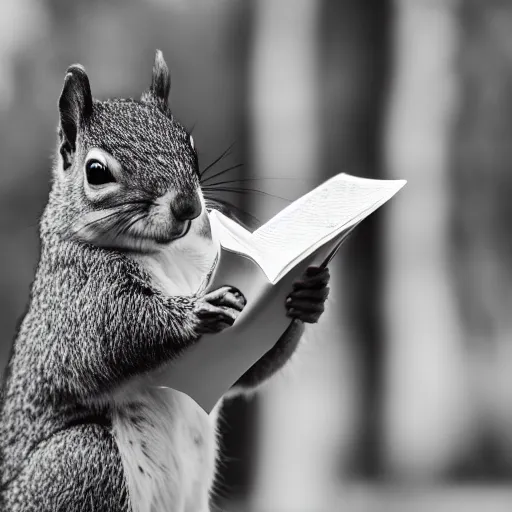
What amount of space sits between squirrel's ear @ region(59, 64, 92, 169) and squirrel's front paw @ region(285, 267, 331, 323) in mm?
258

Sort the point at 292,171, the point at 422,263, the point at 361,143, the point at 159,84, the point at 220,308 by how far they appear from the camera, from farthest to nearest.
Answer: the point at 422,263, the point at 361,143, the point at 292,171, the point at 159,84, the point at 220,308

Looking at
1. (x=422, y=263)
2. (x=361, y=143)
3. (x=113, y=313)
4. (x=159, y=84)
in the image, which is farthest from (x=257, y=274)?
(x=422, y=263)

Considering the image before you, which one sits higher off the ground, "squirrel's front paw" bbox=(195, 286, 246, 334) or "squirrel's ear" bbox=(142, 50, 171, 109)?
"squirrel's ear" bbox=(142, 50, 171, 109)

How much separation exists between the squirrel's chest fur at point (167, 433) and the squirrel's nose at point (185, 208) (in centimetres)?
7

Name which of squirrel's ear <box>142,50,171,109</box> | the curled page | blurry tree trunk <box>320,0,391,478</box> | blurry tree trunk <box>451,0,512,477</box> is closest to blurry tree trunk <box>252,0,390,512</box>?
blurry tree trunk <box>320,0,391,478</box>

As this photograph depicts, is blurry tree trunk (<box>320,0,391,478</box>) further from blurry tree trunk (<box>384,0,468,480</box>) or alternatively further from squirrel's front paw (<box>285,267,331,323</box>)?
squirrel's front paw (<box>285,267,331,323</box>)

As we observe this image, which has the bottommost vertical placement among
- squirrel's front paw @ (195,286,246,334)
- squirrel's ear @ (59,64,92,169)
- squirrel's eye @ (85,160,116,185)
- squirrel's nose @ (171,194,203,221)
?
squirrel's front paw @ (195,286,246,334)

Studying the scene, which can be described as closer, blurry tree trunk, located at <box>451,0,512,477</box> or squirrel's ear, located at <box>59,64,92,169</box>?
squirrel's ear, located at <box>59,64,92,169</box>

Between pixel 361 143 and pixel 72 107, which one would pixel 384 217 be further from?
pixel 72 107

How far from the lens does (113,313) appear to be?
2.48 ft

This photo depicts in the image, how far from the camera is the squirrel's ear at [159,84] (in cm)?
83

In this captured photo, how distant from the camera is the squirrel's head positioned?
722mm

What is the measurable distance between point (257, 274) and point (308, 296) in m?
0.06

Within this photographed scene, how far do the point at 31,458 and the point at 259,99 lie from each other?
1.34 meters
